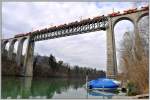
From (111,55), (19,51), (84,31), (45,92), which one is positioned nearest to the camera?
(45,92)

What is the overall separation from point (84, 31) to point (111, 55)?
17.5 ft

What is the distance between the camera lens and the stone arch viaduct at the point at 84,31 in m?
Result: 21.2

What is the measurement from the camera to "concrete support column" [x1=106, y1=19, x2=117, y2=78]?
20875 mm

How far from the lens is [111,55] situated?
21.9 metres

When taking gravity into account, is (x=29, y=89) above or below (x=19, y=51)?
below

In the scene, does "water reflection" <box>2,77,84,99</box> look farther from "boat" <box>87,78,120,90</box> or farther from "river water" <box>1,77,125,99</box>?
"boat" <box>87,78,120,90</box>

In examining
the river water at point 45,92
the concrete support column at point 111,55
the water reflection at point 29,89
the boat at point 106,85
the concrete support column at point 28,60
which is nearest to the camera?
the river water at point 45,92

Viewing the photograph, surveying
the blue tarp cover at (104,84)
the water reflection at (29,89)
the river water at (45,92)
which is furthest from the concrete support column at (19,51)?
the blue tarp cover at (104,84)

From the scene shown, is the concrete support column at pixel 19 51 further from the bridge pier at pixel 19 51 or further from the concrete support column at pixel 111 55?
the concrete support column at pixel 111 55

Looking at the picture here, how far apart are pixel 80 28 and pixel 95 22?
83.7 inches

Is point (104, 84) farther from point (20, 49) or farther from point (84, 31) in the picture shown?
point (20, 49)

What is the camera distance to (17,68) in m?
35.3

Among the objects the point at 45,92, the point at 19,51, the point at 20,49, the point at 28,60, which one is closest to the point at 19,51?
the point at 19,51

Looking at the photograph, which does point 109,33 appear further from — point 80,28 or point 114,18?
point 80,28
